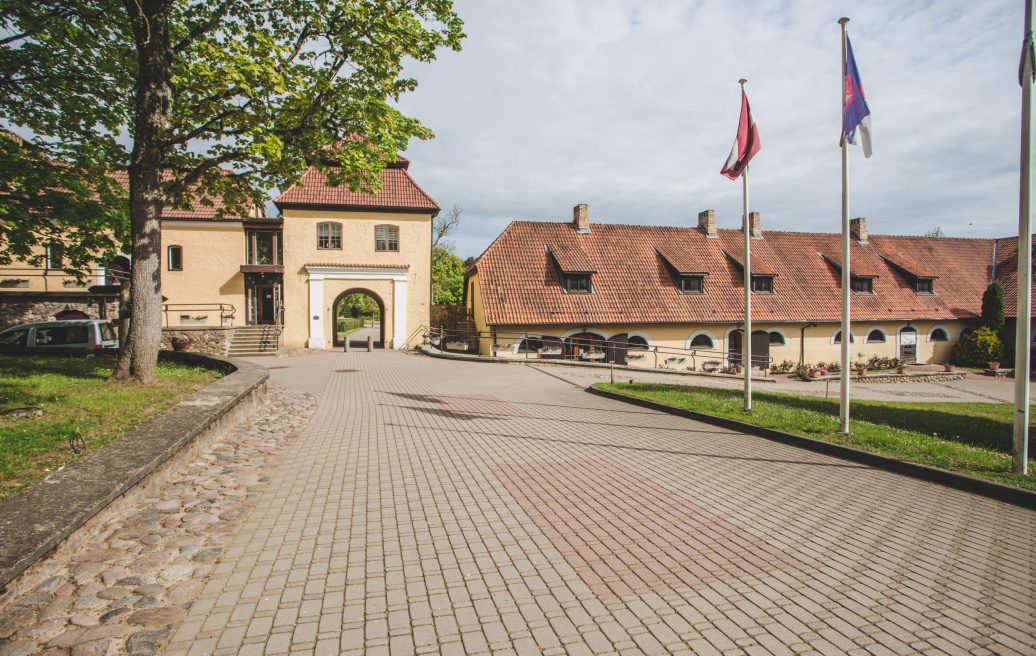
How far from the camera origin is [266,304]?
28.9 m

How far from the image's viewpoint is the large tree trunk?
9.71 metres

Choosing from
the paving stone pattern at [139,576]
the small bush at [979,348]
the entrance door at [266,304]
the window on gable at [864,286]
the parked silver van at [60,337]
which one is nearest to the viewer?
the paving stone pattern at [139,576]

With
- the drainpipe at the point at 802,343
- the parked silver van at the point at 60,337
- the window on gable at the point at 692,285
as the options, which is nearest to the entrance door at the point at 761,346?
the drainpipe at the point at 802,343

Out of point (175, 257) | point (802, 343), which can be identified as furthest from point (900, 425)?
point (175, 257)

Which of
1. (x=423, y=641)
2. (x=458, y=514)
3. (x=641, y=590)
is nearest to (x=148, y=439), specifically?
(x=458, y=514)

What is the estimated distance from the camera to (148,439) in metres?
6.10

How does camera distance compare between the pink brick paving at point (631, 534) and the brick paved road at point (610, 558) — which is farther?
the pink brick paving at point (631, 534)

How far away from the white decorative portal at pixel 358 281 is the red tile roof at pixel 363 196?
3.11m

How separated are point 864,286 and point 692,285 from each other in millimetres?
11861

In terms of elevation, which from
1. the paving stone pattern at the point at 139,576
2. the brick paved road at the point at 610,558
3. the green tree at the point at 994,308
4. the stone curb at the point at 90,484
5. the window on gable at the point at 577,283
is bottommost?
the brick paved road at the point at 610,558

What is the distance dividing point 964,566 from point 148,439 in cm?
829

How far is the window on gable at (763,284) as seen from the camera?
28.8 meters

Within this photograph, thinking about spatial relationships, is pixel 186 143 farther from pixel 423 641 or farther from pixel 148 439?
pixel 423 641

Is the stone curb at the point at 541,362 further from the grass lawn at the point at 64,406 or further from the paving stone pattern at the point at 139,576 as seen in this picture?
the paving stone pattern at the point at 139,576
